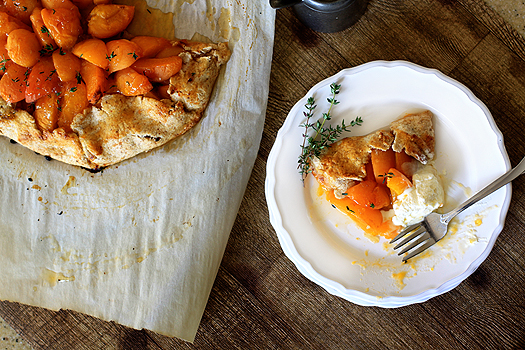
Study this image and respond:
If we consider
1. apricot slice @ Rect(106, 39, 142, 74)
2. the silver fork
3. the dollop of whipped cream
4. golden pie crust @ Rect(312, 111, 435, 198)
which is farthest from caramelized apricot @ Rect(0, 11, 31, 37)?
the silver fork

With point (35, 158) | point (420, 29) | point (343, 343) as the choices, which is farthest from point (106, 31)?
point (343, 343)

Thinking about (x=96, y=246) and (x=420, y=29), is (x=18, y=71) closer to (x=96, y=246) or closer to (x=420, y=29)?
(x=96, y=246)

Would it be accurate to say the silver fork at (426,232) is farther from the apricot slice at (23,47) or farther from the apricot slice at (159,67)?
the apricot slice at (23,47)

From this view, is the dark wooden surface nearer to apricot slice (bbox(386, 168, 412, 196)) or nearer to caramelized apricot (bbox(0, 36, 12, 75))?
apricot slice (bbox(386, 168, 412, 196))

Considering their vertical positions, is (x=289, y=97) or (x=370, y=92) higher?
(x=370, y=92)

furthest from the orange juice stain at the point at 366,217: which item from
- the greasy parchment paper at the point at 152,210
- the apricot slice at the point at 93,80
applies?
the apricot slice at the point at 93,80

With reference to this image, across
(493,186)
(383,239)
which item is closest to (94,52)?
(383,239)

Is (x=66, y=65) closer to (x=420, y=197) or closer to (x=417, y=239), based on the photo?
(x=420, y=197)
